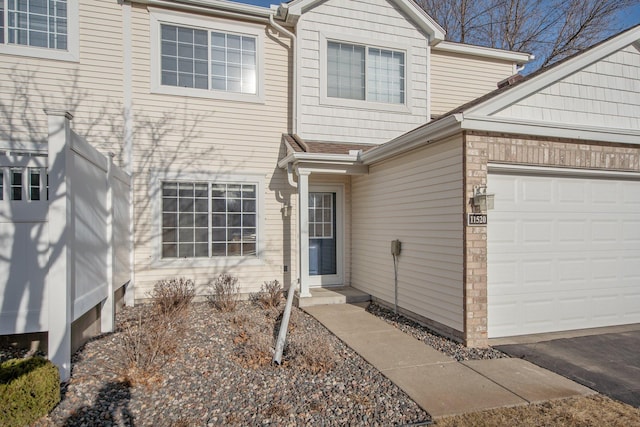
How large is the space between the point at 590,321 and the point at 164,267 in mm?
7411

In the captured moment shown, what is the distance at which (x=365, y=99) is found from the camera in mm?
8438

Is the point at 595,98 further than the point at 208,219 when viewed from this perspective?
No

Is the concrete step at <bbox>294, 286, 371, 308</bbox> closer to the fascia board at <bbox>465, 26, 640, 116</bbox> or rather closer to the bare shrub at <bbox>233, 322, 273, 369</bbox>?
the bare shrub at <bbox>233, 322, 273, 369</bbox>

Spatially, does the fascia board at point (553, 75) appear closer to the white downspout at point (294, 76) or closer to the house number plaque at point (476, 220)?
the house number plaque at point (476, 220)

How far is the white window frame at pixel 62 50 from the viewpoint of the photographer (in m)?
6.65

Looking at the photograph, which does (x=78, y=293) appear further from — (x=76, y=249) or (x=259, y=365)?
(x=259, y=365)

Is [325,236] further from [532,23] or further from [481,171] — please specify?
[532,23]

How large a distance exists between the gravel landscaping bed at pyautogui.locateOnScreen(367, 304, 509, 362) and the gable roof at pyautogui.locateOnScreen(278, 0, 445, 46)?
629cm

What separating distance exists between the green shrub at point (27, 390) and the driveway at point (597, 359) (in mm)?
4951

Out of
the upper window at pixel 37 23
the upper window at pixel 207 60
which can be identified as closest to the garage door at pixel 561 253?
the upper window at pixel 207 60

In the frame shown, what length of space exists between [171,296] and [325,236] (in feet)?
11.7

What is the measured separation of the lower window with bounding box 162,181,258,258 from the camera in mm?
7492

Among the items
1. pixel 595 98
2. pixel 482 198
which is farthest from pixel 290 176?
pixel 595 98

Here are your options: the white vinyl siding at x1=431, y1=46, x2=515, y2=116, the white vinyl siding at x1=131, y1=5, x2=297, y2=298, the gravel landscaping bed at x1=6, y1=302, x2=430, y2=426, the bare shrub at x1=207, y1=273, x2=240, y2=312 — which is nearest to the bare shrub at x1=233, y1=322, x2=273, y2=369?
the gravel landscaping bed at x1=6, y1=302, x2=430, y2=426
